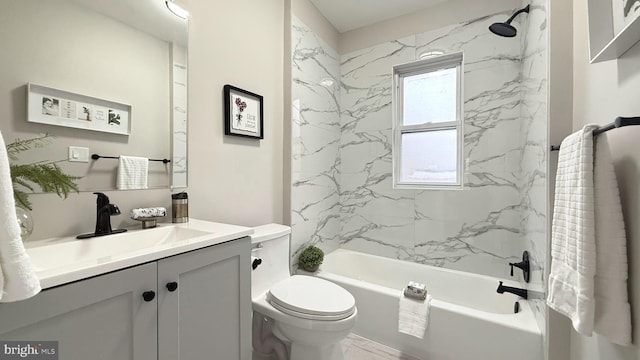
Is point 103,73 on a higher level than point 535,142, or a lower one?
higher

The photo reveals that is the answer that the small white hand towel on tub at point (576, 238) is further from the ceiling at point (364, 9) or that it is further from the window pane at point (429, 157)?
the ceiling at point (364, 9)

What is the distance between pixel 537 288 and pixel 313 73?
2.30m

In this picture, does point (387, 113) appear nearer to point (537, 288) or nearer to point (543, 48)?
point (543, 48)

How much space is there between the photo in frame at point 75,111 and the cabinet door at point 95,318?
74cm

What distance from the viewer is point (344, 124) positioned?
9.39ft

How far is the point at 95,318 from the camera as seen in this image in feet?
2.37

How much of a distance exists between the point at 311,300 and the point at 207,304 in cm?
61

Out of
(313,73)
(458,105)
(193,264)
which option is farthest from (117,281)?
(458,105)

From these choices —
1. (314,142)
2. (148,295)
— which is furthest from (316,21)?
(148,295)

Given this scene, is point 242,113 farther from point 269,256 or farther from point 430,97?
point 430,97

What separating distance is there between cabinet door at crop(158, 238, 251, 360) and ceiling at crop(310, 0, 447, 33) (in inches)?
91.7

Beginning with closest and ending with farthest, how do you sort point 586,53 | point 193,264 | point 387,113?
point 193,264 → point 586,53 → point 387,113

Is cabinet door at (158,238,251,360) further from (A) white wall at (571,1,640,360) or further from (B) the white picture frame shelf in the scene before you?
(B) the white picture frame shelf

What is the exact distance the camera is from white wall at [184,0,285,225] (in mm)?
1533
